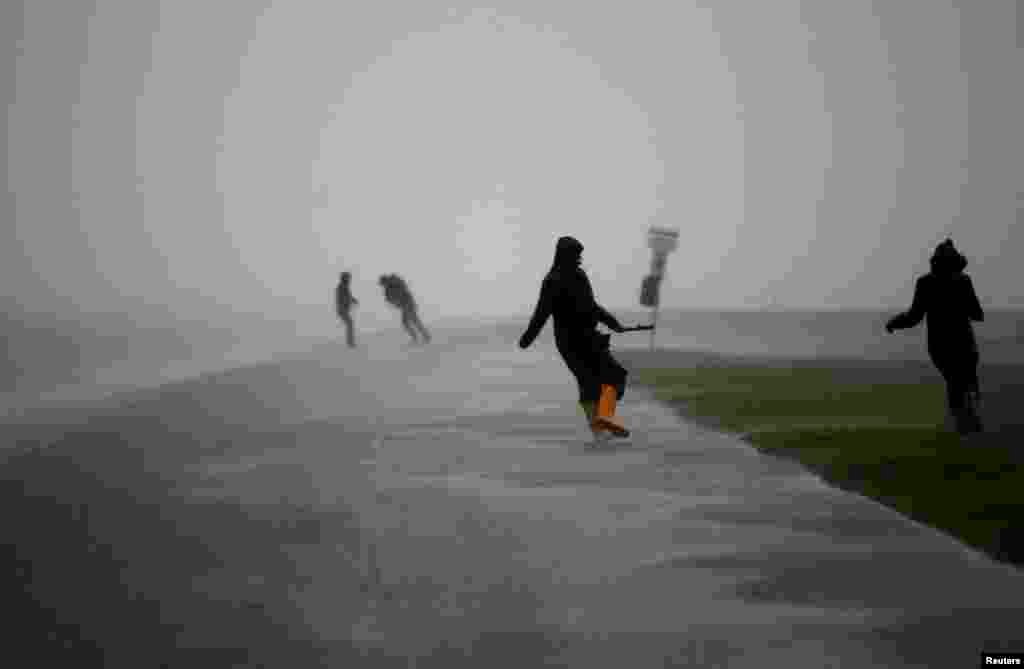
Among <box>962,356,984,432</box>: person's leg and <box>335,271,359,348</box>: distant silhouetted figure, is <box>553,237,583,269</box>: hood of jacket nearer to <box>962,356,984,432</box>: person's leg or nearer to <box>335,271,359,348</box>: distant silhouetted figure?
<box>962,356,984,432</box>: person's leg

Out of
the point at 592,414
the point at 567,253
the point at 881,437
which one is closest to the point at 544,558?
the point at 592,414

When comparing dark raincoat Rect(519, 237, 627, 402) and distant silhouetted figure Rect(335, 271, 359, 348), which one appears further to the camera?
distant silhouetted figure Rect(335, 271, 359, 348)

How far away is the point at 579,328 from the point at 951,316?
13.4 feet

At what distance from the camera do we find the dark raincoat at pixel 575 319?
1405 centimetres

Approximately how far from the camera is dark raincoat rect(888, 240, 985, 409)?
1347 cm

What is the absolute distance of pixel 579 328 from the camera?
14227 millimetres

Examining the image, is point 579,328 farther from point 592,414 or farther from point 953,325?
point 953,325

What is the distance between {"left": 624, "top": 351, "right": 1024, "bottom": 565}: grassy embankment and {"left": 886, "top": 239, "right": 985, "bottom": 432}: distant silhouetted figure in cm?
39

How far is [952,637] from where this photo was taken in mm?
6086

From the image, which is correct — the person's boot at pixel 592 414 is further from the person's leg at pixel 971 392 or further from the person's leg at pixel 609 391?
the person's leg at pixel 971 392

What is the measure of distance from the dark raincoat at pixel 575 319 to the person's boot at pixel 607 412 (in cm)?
20

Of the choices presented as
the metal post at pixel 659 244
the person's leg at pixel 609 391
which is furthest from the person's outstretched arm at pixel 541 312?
the metal post at pixel 659 244

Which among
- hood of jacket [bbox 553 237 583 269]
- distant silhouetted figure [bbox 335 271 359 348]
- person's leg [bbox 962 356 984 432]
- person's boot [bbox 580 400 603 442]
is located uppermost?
hood of jacket [bbox 553 237 583 269]

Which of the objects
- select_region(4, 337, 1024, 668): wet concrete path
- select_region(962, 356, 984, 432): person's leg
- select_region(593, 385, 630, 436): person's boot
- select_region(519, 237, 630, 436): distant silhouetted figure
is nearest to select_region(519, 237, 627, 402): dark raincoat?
select_region(519, 237, 630, 436): distant silhouetted figure
